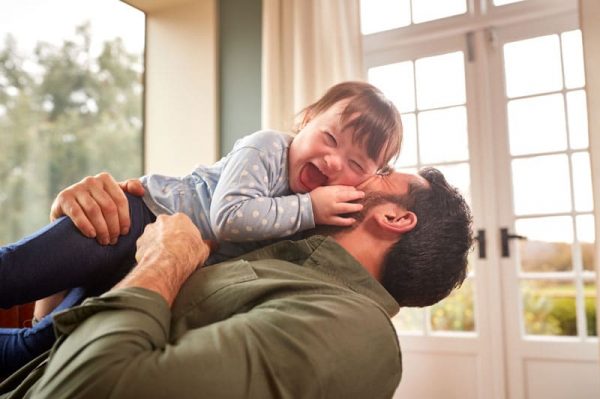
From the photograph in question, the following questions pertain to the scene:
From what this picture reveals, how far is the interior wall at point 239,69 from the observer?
367 cm

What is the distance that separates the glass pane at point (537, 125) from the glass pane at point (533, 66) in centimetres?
7

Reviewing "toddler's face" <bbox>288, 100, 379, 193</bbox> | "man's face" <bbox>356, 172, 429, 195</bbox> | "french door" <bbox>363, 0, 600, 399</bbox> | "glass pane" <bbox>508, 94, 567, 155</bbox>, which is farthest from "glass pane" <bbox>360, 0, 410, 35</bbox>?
"man's face" <bbox>356, 172, 429, 195</bbox>

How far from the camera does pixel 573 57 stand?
9.89 ft

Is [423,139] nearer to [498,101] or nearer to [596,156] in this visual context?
[498,101]

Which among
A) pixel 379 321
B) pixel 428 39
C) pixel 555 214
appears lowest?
pixel 379 321

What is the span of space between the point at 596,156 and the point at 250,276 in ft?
7.22

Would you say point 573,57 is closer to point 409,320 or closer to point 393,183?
point 409,320

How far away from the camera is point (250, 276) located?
0.93 metres

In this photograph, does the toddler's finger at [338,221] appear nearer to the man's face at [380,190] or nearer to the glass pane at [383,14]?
the man's face at [380,190]

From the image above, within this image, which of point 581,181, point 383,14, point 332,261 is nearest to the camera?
point 332,261

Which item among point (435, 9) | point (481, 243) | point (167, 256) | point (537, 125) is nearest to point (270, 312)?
point (167, 256)

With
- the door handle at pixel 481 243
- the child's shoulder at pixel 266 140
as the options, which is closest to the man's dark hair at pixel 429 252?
the child's shoulder at pixel 266 140

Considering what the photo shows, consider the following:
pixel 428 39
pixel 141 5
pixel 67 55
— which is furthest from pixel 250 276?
pixel 141 5

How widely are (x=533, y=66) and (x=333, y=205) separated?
2425 millimetres
